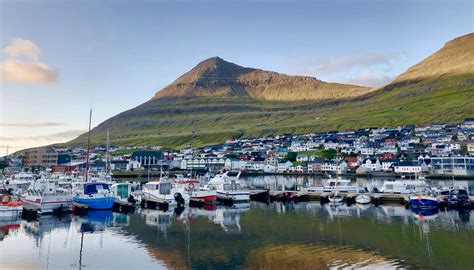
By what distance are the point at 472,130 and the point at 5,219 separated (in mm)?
142118

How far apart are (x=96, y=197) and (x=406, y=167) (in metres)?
84.2

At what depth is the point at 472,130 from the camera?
136250 mm

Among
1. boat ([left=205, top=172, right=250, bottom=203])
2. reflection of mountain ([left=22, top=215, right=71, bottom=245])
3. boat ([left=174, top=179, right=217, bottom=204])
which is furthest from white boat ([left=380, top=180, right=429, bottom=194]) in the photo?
reflection of mountain ([left=22, top=215, right=71, bottom=245])

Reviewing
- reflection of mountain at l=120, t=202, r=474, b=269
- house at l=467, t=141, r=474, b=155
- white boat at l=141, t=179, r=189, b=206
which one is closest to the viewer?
reflection of mountain at l=120, t=202, r=474, b=269

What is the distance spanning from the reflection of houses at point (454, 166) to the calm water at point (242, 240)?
63.6m

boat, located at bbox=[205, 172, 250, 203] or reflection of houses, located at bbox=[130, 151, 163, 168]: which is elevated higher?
reflection of houses, located at bbox=[130, 151, 163, 168]

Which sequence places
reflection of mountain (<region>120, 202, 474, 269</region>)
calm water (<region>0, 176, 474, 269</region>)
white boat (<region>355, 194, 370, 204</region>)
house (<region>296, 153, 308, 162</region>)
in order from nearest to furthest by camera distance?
calm water (<region>0, 176, 474, 269</region>) → reflection of mountain (<region>120, 202, 474, 269</region>) → white boat (<region>355, 194, 370, 204</region>) → house (<region>296, 153, 308, 162</region>)

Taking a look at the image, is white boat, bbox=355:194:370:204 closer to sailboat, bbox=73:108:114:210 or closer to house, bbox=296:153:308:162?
sailboat, bbox=73:108:114:210

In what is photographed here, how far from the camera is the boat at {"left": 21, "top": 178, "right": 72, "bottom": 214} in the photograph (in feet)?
130

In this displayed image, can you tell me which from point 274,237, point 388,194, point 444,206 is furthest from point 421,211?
point 274,237

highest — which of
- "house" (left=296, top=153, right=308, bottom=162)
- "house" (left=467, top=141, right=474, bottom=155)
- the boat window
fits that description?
"house" (left=467, top=141, right=474, bottom=155)

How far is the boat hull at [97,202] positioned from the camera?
4147 cm

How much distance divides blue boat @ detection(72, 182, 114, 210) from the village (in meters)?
59.3

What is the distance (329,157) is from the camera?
429 ft
